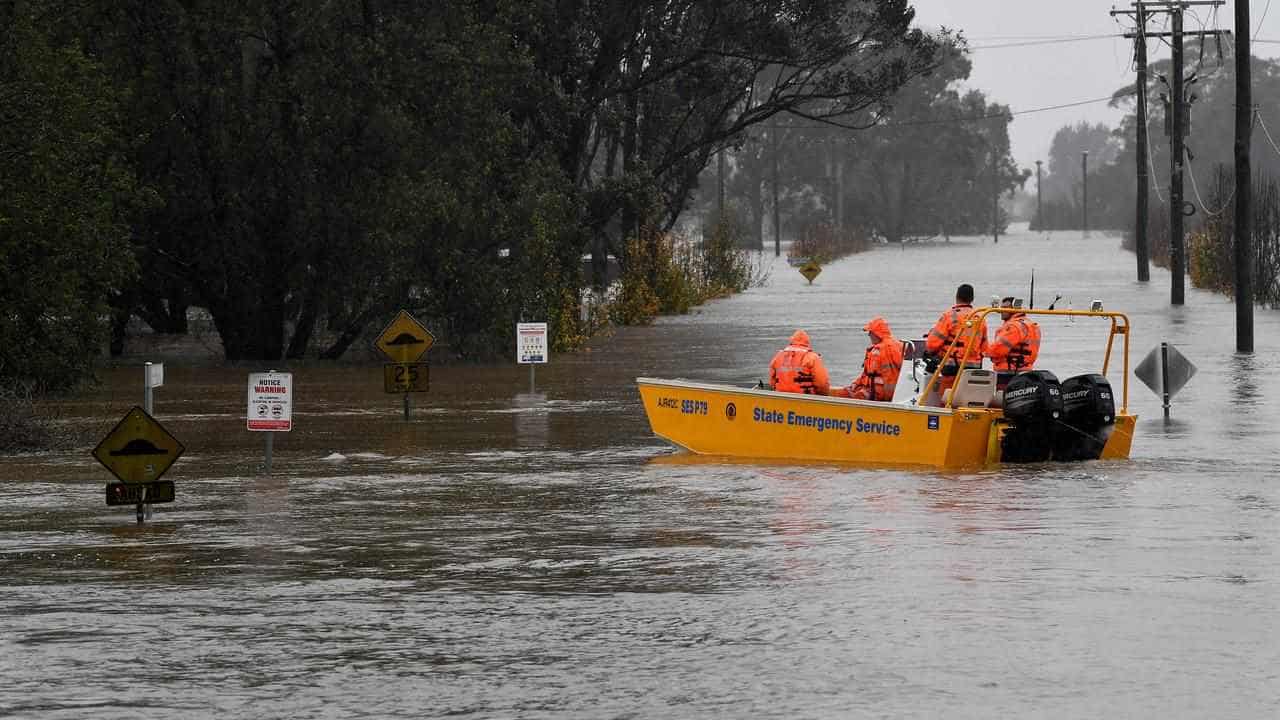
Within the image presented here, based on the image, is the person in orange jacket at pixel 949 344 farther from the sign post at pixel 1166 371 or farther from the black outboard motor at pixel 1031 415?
the sign post at pixel 1166 371

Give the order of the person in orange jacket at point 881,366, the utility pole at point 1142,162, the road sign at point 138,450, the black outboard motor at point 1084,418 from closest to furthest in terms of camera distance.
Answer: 1. the road sign at point 138,450
2. the black outboard motor at point 1084,418
3. the person in orange jacket at point 881,366
4. the utility pole at point 1142,162

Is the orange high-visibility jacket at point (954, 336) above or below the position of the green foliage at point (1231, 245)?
below

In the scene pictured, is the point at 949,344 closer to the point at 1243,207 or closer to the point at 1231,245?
the point at 1243,207

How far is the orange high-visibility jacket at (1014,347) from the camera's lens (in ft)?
63.7

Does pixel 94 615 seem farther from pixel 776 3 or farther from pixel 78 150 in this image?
pixel 776 3

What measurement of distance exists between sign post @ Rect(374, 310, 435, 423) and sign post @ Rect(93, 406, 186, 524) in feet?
29.2

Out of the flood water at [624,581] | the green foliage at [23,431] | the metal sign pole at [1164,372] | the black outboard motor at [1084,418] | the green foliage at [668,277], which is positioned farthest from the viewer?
the green foliage at [668,277]

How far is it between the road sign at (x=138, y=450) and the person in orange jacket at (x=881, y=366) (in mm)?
6867

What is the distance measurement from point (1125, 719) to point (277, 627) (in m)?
4.15

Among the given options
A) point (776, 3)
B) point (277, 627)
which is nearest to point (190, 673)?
point (277, 627)

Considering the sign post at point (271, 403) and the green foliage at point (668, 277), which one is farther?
the green foliage at point (668, 277)

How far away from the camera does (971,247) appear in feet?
450

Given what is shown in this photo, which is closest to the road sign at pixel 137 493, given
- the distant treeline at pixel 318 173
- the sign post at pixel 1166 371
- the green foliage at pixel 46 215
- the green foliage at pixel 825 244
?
the green foliage at pixel 46 215

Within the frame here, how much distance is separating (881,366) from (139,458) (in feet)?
23.6
